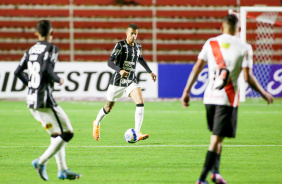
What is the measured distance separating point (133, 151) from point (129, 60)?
2.03 meters

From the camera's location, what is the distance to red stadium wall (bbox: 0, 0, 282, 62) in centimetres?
2477

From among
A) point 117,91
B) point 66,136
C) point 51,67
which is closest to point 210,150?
point 66,136

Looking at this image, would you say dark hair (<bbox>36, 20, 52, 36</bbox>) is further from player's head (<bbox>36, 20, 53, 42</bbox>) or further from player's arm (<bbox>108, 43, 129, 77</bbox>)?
player's arm (<bbox>108, 43, 129, 77</bbox>)

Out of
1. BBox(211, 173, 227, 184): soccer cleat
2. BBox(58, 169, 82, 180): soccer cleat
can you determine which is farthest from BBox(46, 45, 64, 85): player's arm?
BBox(211, 173, 227, 184): soccer cleat

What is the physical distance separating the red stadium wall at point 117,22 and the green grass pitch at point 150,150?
9.38 metres

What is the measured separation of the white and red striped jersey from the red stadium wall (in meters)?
Result: 18.7

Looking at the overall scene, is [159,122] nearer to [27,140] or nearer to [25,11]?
[27,140]

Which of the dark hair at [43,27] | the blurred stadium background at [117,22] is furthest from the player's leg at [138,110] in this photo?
the blurred stadium background at [117,22]

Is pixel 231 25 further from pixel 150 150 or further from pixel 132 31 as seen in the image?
pixel 132 31

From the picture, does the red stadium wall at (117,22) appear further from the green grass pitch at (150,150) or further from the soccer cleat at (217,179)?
the soccer cleat at (217,179)

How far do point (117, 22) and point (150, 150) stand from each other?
16.5 meters

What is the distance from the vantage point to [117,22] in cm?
2491

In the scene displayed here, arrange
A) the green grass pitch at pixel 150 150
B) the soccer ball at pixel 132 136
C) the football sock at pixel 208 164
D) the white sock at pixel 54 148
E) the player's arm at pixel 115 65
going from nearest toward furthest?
the football sock at pixel 208 164, the white sock at pixel 54 148, the green grass pitch at pixel 150 150, the player's arm at pixel 115 65, the soccer ball at pixel 132 136

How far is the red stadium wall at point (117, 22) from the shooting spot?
24.8 m
